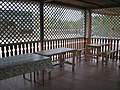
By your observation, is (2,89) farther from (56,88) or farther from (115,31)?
(115,31)

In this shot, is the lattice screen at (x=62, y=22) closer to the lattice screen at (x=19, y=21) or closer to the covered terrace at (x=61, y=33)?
the covered terrace at (x=61, y=33)

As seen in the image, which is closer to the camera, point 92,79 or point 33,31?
point 92,79

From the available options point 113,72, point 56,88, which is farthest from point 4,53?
point 113,72

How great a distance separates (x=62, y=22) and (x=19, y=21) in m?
2.03

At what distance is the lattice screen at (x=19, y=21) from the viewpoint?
4344 millimetres

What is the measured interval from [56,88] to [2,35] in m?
2.19

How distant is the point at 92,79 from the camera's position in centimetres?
408

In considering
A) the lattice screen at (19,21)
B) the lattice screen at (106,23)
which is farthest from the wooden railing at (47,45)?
the lattice screen at (106,23)

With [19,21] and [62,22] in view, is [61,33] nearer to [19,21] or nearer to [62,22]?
[62,22]

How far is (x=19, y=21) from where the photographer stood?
4.71 meters

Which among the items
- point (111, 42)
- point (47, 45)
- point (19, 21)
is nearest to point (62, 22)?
point (47, 45)

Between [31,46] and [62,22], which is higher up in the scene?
[62,22]

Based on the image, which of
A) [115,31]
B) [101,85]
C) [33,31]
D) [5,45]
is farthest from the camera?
[115,31]

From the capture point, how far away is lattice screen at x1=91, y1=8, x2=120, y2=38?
269 inches
